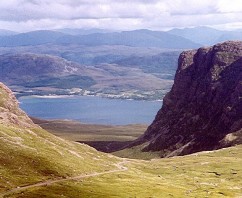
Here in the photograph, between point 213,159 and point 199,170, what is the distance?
25.8 meters

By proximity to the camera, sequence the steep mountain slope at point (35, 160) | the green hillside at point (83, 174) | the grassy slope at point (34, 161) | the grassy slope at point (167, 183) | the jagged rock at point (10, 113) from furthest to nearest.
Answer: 1. the jagged rock at point (10, 113)
2. the steep mountain slope at point (35, 160)
3. the grassy slope at point (34, 161)
4. the grassy slope at point (167, 183)
5. the green hillside at point (83, 174)

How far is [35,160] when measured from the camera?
119000mm

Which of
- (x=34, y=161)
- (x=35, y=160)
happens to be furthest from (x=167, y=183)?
(x=34, y=161)

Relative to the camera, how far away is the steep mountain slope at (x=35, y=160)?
106m

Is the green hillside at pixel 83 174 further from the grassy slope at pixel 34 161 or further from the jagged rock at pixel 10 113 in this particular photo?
the jagged rock at pixel 10 113

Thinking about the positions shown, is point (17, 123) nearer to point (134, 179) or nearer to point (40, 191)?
point (134, 179)

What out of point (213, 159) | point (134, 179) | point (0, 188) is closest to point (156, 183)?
point (134, 179)

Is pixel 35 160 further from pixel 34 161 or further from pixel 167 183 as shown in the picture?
pixel 167 183

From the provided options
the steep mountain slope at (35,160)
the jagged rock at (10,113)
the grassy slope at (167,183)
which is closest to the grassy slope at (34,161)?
the steep mountain slope at (35,160)

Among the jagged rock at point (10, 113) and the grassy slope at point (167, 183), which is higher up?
the jagged rock at point (10, 113)

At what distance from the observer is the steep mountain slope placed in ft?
347

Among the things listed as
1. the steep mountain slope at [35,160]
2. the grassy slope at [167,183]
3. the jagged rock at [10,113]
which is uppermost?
the jagged rock at [10,113]

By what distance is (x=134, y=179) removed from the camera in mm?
132625

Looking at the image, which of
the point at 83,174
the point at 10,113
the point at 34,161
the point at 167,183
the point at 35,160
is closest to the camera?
the point at 34,161
